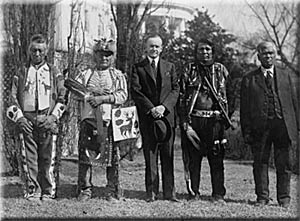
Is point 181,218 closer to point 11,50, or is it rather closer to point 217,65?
point 217,65

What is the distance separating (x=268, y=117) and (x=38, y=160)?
2715 mm

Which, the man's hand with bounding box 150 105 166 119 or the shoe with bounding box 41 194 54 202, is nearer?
the man's hand with bounding box 150 105 166 119

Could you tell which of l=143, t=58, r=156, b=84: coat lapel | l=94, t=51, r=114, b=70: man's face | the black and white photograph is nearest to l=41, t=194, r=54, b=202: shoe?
the black and white photograph

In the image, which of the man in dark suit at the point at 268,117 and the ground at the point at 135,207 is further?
the man in dark suit at the point at 268,117

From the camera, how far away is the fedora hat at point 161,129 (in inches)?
251

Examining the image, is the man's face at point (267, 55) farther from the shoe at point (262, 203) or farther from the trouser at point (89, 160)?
the trouser at point (89, 160)

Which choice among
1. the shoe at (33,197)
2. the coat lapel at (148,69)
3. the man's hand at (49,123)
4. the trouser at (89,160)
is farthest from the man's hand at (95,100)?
the shoe at (33,197)

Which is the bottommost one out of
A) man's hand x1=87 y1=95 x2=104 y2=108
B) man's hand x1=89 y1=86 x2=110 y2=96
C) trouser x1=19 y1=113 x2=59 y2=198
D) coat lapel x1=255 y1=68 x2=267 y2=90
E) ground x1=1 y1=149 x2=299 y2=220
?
ground x1=1 y1=149 x2=299 y2=220

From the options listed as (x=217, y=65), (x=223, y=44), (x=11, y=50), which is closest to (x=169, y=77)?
(x=217, y=65)

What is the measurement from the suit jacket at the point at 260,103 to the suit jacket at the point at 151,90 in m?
0.82

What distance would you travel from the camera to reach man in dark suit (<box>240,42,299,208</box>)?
632 centimetres

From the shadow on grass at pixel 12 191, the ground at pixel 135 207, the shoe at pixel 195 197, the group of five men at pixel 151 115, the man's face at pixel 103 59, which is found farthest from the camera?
the shadow on grass at pixel 12 191

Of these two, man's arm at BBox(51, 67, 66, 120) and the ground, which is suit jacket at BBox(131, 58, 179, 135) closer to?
man's arm at BBox(51, 67, 66, 120)

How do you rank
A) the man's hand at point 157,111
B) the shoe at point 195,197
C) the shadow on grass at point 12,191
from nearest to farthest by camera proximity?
1. the man's hand at point 157,111
2. the shoe at point 195,197
3. the shadow on grass at point 12,191
